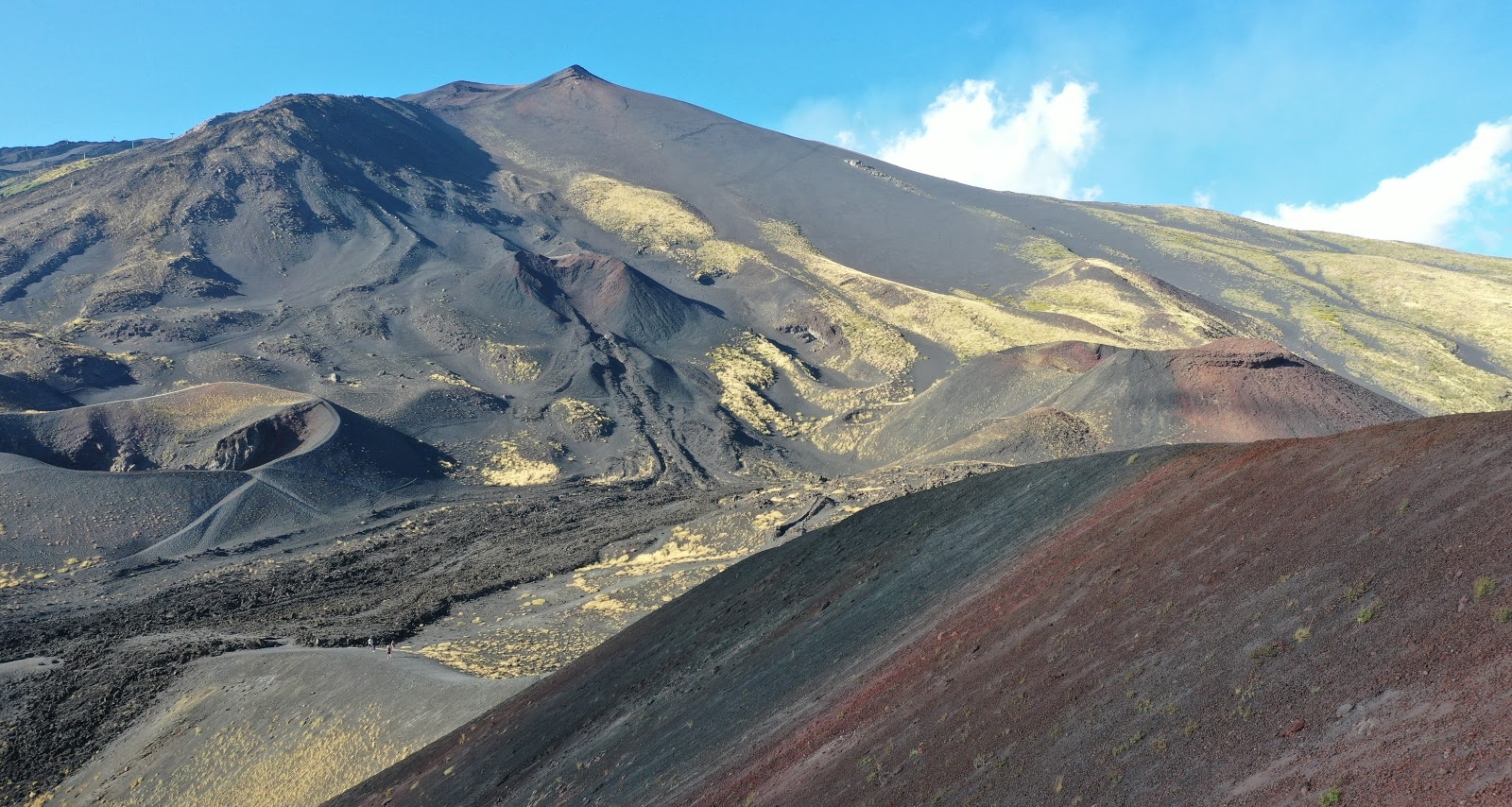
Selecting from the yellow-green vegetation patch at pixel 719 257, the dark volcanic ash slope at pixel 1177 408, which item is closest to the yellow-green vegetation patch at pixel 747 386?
the dark volcanic ash slope at pixel 1177 408

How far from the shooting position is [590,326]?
88188mm

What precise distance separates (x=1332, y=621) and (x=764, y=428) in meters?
62.3

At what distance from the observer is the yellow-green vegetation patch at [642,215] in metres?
115

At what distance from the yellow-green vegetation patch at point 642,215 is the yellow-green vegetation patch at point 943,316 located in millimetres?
17134

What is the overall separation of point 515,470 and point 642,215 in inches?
2533

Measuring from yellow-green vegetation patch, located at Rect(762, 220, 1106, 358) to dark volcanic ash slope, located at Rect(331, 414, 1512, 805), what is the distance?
62112 mm

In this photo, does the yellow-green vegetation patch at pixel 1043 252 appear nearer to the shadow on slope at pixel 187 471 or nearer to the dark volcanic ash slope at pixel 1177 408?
the dark volcanic ash slope at pixel 1177 408

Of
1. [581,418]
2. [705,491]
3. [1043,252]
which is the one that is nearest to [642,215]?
[1043,252]

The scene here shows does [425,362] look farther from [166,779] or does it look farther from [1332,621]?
[1332,621]

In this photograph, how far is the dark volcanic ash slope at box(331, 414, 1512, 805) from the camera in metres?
9.17

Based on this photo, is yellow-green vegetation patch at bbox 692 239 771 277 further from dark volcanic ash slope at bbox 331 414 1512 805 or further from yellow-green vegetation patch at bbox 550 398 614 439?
dark volcanic ash slope at bbox 331 414 1512 805

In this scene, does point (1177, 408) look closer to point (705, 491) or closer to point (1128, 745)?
point (705, 491)

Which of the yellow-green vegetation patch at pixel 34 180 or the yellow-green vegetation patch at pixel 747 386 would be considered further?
the yellow-green vegetation patch at pixel 34 180

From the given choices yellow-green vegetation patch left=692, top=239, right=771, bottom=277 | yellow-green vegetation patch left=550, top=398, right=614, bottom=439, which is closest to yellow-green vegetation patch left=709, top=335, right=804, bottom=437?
yellow-green vegetation patch left=550, top=398, right=614, bottom=439
